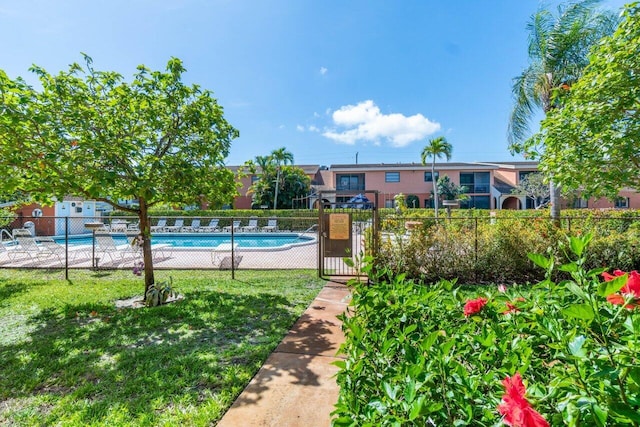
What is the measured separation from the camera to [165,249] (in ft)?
41.6

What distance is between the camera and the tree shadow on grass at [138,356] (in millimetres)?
2938

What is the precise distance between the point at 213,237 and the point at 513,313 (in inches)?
759

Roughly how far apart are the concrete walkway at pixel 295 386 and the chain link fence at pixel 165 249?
13.9ft

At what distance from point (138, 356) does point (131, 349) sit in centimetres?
33

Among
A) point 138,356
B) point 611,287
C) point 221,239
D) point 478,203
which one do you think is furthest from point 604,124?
point 478,203

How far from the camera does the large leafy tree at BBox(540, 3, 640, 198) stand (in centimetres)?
456

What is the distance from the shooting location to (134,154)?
16.5 feet

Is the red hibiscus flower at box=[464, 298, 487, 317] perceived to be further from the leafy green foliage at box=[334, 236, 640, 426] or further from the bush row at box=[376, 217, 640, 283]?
the bush row at box=[376, 217, 640, 283]

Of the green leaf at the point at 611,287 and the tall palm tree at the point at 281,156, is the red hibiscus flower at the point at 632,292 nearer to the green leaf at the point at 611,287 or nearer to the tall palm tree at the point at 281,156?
the green leaf at the point at 611,287

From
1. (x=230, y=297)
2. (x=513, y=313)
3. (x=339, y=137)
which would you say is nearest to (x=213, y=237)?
(x=230, y=297)

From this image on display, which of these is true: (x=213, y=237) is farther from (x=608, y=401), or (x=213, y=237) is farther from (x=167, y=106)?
(x=608, y=401)

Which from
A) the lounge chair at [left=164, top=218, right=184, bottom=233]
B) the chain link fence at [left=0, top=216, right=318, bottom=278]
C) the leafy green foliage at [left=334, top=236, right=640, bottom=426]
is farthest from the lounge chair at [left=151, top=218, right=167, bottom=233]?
the leafy green foliage at [left=334, top=236, right=640, bottom=426]

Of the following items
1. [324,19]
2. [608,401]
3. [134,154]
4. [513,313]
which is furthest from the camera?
[324,19]

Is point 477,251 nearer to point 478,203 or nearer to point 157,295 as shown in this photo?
point 157,295
